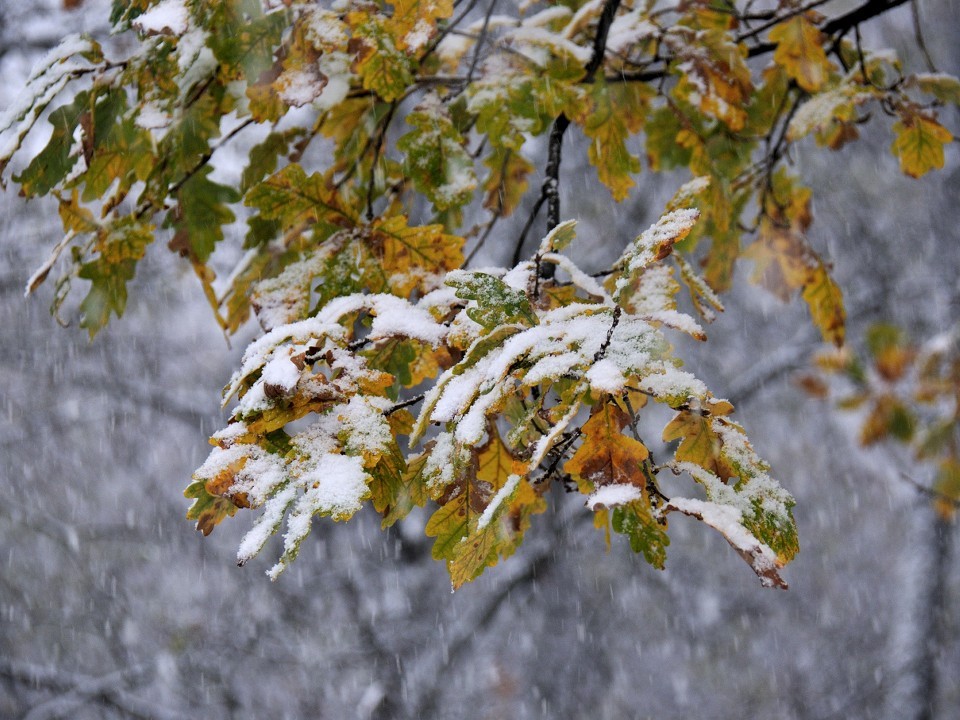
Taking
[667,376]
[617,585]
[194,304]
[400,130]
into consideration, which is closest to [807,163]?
[400,130]

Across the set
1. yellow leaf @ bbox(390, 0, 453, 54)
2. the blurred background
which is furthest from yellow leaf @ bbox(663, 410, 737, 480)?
the blurred background

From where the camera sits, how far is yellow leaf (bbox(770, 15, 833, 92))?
1.72 m

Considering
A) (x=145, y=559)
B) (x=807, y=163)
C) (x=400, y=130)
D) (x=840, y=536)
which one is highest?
(x=400, y=130)

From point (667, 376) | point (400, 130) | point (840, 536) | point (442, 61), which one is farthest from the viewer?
point (840, 536)

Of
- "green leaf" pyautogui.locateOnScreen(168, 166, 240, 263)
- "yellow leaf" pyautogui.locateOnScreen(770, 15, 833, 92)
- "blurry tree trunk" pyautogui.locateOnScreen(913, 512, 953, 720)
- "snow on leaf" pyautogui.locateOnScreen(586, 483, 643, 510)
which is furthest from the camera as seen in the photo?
"blurry tree trunk" pyautogui.locateOnScreen(913, 512, 953, 720)

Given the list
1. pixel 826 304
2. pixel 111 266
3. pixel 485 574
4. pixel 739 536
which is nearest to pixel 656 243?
pixel 739 536

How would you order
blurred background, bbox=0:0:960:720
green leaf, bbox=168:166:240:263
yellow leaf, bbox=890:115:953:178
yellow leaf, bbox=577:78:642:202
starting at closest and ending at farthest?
1. green leaf, bbox=168:166:240:263
2. yellow leaf, bbox=577:78:642:202
3. yellow leaf, bbox=890:115:953:178
4. blurred background, bbox=0:0:960:720

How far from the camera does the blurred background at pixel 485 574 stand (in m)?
4.76

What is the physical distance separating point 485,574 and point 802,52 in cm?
494

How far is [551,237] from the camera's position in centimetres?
103

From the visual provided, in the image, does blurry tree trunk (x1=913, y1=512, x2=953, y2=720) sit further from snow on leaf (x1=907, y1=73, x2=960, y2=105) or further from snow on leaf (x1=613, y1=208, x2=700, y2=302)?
snow on leaf (x1=613, y1=208, x2=700, y2=302)

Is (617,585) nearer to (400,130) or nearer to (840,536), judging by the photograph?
(840,536)

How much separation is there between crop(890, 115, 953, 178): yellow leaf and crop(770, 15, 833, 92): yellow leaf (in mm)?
369

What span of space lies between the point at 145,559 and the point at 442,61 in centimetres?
519
